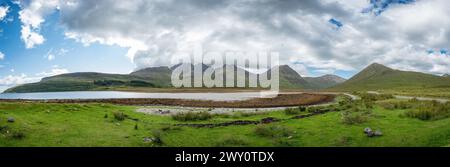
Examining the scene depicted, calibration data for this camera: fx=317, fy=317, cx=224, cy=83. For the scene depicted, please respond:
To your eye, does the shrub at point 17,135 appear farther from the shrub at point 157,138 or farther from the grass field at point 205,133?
the shrub at point 157,138

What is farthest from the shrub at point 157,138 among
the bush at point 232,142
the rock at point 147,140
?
the bush at point 232,142

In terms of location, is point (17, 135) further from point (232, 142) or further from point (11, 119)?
point (232, 142)

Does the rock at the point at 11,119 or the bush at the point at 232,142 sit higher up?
the rock at the point at 11,119

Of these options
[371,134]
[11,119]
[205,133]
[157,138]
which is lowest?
[205,133]

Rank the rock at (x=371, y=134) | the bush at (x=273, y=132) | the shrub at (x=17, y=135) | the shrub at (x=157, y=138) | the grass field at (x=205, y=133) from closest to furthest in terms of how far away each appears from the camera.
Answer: the grass field at (x=205, y=133)
the shrub at (x=17, y=135)
the shrub at (x=157, y=138)
the rock at (x=371, y=134)
the bush at (x=273, y=132)

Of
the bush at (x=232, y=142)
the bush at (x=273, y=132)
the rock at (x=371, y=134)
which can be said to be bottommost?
the bush at (x=232, y=142)

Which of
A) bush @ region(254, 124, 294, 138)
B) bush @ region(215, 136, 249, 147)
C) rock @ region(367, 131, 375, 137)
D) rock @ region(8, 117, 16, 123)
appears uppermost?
rock @ region(8, 117, 16, 123)

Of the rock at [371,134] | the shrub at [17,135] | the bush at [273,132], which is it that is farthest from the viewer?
the bush at [273,132]

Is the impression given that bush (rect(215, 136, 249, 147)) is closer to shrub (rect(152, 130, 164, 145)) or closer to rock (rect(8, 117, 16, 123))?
shrub (rect(152, 130, 164, 145))

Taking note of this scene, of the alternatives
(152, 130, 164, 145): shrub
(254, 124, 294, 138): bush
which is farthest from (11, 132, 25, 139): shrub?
(254, 124, 294, 138): bush

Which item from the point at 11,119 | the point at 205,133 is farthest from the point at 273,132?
the point at 11,119
